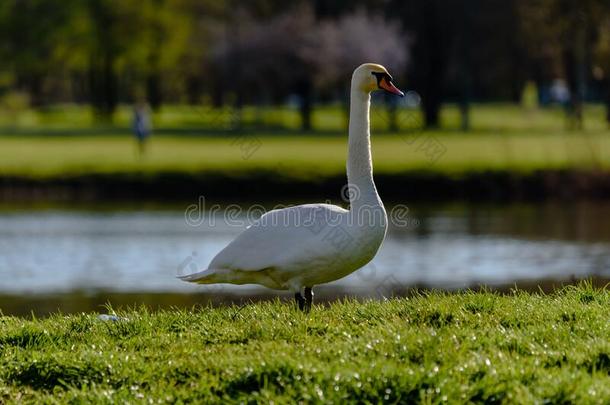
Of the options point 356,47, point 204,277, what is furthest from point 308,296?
point 356,47

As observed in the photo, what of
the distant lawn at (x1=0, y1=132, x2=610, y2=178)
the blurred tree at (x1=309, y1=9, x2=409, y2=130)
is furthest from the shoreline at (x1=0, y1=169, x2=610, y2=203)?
A: the blurred tree at (x1=309, y1=9, x2=409, y2=130)

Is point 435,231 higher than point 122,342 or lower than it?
lower

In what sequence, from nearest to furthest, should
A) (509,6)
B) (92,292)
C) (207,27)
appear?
(92,292)
(509,6)
(207,27)

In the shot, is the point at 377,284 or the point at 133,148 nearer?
the point at 377,284

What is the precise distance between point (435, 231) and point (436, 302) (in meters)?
23.1

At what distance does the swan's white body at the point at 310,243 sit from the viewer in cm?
1004

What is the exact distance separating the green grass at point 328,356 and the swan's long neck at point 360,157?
109 cm

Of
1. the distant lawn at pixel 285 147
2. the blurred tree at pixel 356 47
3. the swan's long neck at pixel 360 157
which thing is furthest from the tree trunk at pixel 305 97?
the swan's long neck at pixel 360 157

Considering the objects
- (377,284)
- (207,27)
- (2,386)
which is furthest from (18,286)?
(207,27)

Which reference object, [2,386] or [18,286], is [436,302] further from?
[18,286]

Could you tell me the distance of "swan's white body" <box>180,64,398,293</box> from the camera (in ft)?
32.9

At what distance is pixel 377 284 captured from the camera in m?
23.3

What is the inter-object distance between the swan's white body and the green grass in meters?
0.53

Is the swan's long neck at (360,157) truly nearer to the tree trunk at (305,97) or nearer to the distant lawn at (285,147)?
the distant lawn at (285,147)
